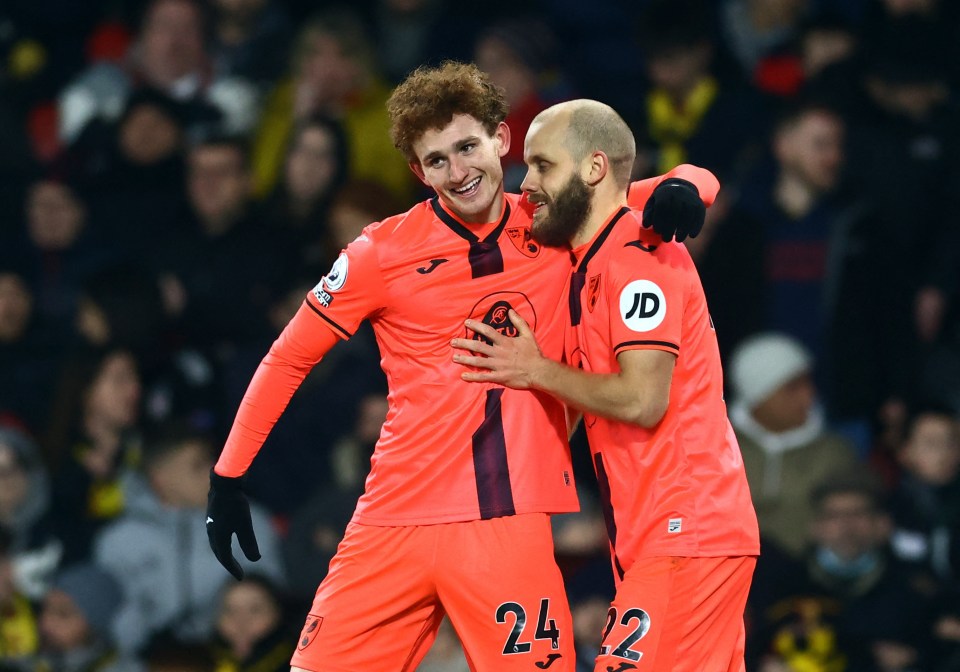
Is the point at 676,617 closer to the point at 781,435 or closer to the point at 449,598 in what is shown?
the point at 449,598

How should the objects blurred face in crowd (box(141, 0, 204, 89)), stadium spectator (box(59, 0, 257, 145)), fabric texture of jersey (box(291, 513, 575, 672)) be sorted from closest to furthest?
fabric texture of jersey (box(291, 513, 575, 672)) < stadium spectator (box(59, 0, 257, 145)) < blurred face in crowd (box(141, 0, 204, 89))

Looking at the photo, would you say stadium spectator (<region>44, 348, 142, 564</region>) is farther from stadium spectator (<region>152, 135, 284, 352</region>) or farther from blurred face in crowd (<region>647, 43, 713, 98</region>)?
blurred face in crowd (<region>647, 43, 713, 98</region>)

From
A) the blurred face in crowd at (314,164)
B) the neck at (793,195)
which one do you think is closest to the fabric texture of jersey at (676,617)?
the neck at (793,195)

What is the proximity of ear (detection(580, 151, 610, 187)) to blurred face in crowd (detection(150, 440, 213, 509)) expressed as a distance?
3.23 m

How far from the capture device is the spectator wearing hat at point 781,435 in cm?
616

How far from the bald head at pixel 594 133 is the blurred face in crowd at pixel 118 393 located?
11.5 feet

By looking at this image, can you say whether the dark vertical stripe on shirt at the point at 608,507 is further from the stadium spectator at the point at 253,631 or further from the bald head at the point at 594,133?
the stadium spectator at the point at 253,631

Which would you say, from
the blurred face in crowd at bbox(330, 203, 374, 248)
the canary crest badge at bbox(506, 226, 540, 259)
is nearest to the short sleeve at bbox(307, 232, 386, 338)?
the canary crest badge at bbox(506, 226, 540, 259)

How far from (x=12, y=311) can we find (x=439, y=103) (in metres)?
3.99

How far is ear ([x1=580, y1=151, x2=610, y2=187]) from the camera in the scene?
153 inches

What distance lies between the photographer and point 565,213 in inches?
153

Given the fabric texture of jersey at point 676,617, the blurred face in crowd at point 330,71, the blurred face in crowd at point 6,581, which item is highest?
the blurred face in crowd at point 330,71

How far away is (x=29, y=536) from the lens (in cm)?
673

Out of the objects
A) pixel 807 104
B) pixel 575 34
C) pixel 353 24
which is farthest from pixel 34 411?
pixel 807 104
